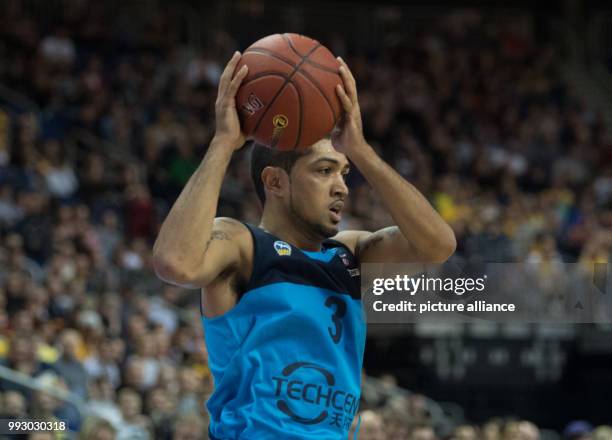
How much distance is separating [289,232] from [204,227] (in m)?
0.55

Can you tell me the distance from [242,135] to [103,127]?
9.65 metres

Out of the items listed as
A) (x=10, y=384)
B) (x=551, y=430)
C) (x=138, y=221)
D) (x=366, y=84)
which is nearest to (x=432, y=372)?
(x=551, y=430)

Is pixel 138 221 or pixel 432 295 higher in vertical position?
pixel 138 221

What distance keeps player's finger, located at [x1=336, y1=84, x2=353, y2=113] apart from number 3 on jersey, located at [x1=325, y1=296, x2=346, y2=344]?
0.63m

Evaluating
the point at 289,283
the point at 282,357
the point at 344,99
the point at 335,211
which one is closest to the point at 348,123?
the point at 344,99

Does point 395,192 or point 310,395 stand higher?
point 395,192

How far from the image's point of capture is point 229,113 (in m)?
3.36

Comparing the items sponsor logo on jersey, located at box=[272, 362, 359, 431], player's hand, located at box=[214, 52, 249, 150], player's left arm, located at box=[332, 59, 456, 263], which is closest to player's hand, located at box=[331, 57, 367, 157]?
player's left arm, located at box=[332, 59, 456, 263]

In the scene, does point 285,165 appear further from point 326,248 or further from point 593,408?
point 593,408

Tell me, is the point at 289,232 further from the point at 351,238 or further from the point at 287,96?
the point at 287,96

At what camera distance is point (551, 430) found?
35.7 ft

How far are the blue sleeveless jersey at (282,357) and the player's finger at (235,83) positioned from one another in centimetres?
45

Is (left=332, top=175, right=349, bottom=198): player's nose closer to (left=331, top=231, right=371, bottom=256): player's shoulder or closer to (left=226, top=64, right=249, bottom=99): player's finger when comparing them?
(left=331, top=231, right=371, bottom=256): player's shoulder

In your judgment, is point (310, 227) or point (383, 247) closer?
point (310, 227)
